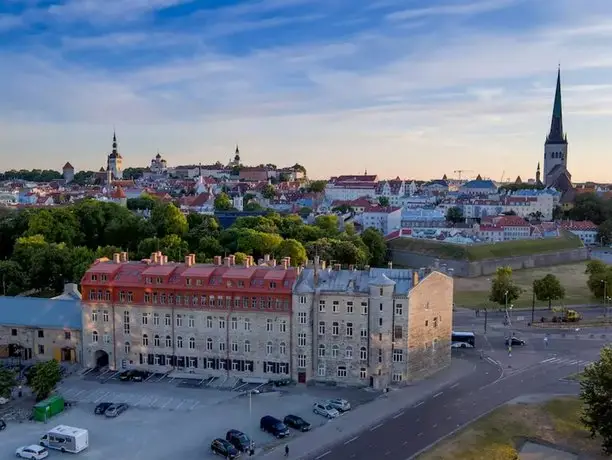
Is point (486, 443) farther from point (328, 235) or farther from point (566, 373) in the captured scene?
point (328, 235)

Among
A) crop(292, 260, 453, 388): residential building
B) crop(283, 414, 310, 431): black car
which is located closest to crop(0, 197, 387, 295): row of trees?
crop(292, 260, 453, 388): residential building

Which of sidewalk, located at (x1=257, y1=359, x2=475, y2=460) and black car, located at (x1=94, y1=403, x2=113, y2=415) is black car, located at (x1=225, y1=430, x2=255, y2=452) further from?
black car, located at (x1=94, y1=403, x2=113, y2=415)

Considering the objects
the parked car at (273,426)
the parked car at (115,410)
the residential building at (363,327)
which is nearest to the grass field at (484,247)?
Answer: the residential building at (363,327)

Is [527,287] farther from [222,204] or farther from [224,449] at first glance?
[222,204]

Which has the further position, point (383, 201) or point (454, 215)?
point (383, 201)

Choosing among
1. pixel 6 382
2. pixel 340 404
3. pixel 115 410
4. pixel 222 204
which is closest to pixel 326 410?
pixel 340 404

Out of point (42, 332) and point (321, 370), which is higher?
point (42, 332)
